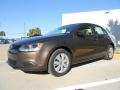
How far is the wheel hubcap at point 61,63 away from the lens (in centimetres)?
656

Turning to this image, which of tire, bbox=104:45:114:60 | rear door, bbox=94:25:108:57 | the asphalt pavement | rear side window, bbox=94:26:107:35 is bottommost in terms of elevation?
the asphalt pavement

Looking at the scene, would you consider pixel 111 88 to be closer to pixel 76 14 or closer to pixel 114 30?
pixel 114 30

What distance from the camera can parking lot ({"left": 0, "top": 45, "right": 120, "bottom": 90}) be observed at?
221 inches

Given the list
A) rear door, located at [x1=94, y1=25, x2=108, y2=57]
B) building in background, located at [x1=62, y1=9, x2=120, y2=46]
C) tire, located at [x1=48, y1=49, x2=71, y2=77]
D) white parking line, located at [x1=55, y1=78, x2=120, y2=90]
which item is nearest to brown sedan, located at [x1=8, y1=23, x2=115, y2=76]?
tire, located at [x1=48, y1=49, x2=71, y2=77]

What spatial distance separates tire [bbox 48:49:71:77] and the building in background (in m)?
11.3

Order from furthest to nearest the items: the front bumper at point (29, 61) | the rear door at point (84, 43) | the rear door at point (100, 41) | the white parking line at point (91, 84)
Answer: the rear door at point (100, 41) → the rear door at point (84, 43) → the front bumper at point (29, 61) → the white parking line at point (91, 84)

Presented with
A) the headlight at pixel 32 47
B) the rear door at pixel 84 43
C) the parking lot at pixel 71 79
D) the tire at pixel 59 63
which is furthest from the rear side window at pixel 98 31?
the headlight at pixel 32 47

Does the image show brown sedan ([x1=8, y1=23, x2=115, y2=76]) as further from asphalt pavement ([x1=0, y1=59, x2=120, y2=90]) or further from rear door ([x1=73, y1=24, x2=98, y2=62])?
asphalt pavement ([x1=0, y1=59, x2=120, y2=90])

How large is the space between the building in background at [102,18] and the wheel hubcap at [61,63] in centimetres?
1135

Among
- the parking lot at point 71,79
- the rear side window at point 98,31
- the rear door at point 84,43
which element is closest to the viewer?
the parking lot at point 71,79

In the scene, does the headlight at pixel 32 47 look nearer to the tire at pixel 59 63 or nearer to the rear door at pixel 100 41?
the tire at pixel 59 63

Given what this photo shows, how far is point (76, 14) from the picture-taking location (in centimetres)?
2216

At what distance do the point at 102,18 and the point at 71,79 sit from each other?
15.0 metres

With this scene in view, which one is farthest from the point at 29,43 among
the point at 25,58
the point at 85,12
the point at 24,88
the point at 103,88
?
the point at 85,12
